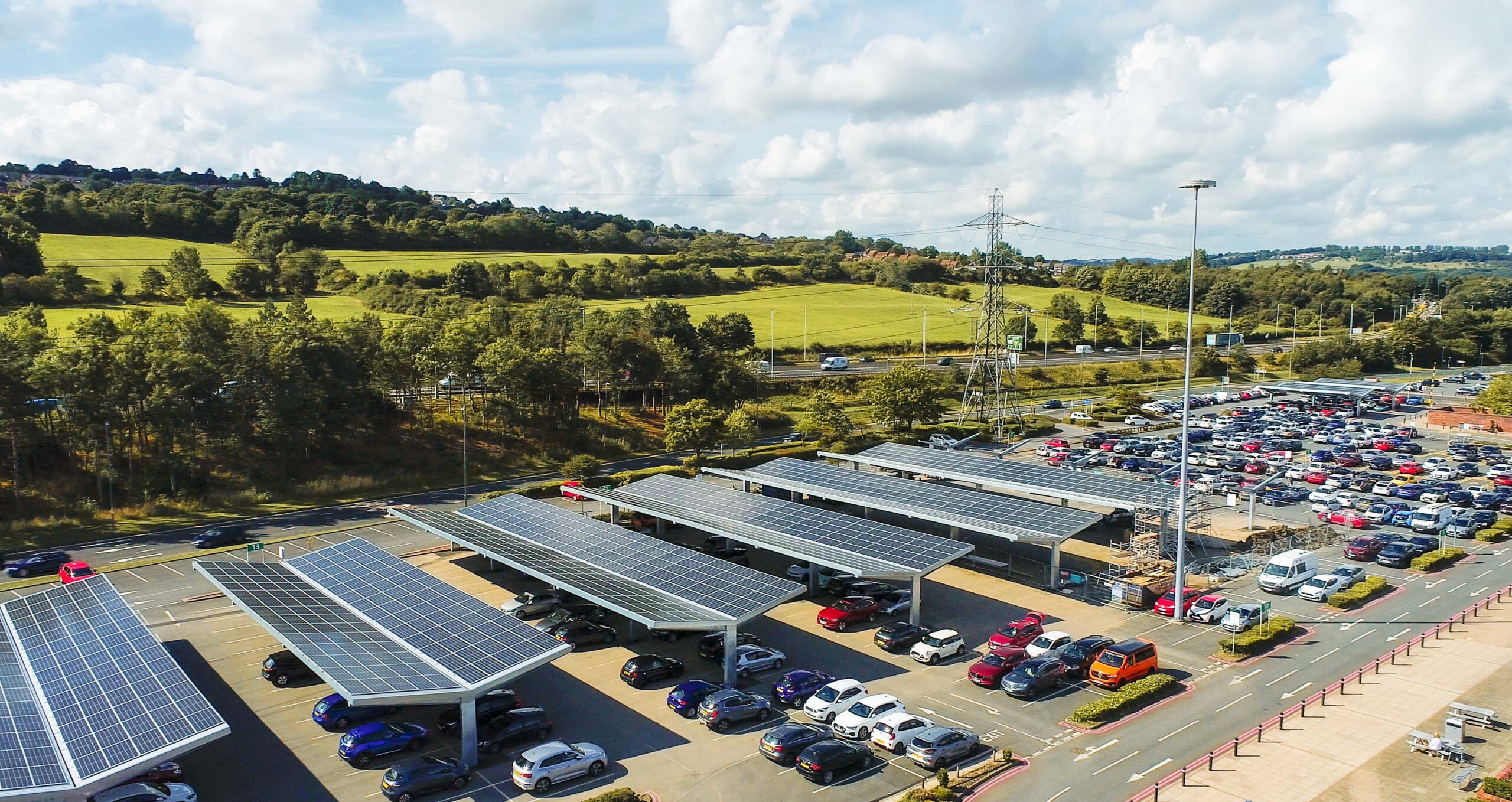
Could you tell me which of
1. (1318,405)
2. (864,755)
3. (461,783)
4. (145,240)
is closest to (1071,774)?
(864,755)

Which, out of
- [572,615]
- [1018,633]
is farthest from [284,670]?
[1018,633]

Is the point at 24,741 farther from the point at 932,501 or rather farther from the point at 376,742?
the point at 932,501

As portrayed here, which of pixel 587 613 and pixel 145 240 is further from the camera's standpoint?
pixel 145 240

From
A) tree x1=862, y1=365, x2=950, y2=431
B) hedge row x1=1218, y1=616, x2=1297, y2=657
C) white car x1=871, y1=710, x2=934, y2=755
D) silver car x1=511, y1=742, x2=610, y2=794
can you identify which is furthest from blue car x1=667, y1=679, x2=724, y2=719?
tree x1=862, y1=365, x2=950, y2=431

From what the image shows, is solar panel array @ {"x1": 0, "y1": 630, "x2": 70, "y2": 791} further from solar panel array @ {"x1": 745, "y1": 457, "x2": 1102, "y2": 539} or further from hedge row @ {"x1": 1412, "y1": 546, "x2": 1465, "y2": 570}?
hedge row @ {"x1": 1412, "y1": 546, "x2": 1465, "y2": 570}

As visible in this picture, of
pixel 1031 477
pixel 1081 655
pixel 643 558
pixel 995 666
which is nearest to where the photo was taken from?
pixel 995 666

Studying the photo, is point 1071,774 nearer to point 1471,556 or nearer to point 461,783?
point 461,783
